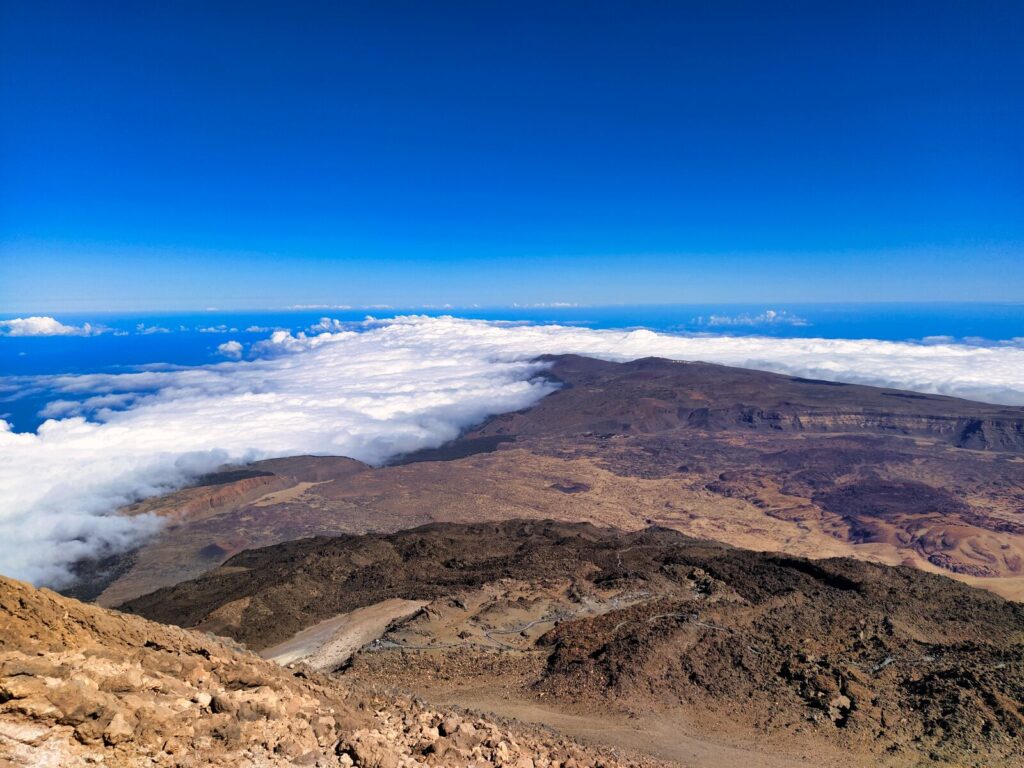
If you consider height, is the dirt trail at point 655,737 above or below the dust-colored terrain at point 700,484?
above

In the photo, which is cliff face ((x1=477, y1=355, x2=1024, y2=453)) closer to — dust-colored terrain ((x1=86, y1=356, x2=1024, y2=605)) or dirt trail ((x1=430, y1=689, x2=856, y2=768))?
dust-colored terrain ((x1=86, y1=356, x2=1024, y2=605))

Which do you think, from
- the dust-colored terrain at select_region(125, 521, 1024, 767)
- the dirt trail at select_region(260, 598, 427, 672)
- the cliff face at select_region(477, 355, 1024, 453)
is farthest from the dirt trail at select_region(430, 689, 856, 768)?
the cliff face at select_region(477, 355, 1024, 453)

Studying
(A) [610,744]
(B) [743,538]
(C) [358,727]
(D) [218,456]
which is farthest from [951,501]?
(D) [218,456]

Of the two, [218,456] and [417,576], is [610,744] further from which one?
[218,456]

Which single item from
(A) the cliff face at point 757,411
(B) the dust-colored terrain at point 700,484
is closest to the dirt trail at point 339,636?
(B) the dust-colored terrain at point 700,484

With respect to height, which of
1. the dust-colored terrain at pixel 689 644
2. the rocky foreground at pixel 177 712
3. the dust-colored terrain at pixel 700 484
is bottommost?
the dust-colored terrain at pixel 700 484

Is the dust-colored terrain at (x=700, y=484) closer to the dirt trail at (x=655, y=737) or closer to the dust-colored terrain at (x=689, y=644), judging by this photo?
the dust-colored terrain at (x=689, y=644)
